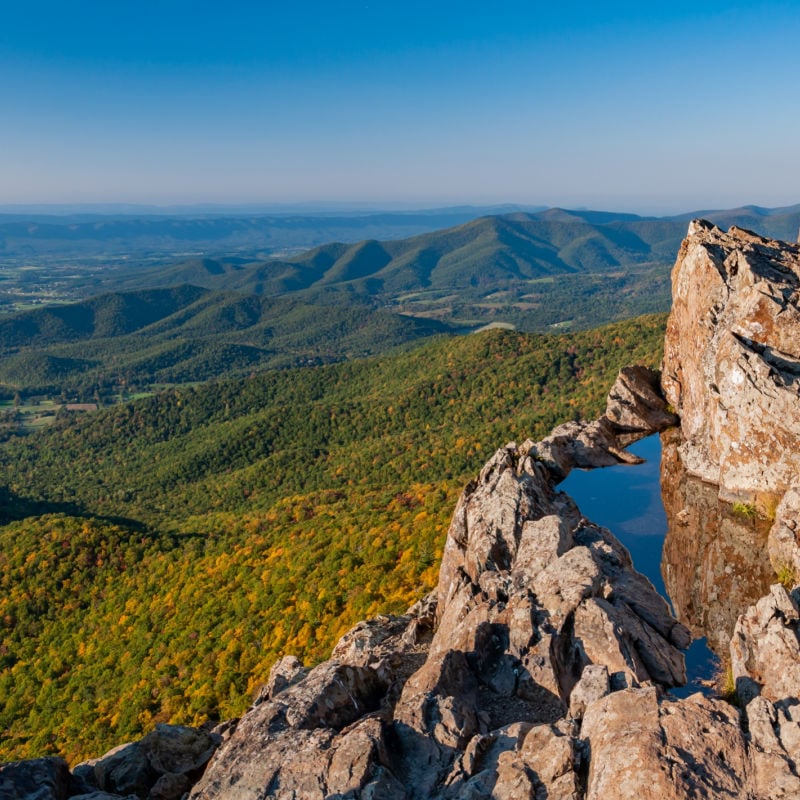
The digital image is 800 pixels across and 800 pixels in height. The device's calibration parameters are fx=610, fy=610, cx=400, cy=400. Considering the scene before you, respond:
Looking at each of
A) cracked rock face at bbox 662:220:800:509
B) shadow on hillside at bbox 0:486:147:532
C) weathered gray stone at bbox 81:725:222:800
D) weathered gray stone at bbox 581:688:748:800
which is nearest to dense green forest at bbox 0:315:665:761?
shadow on hillside at bbox 0:486:147:532

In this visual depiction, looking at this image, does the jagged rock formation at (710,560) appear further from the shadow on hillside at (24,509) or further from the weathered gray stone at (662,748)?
the shadow on hillside at (24,509)

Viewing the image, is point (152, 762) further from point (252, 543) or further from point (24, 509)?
point (24, 509)

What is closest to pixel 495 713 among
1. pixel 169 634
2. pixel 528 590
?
pixel 528 590

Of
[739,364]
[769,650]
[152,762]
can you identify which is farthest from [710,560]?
[152,762]

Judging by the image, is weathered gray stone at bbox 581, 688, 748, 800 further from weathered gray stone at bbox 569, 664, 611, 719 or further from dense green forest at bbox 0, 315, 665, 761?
dense green forest at bbox 0, 315, 665, 761

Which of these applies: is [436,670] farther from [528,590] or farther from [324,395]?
[324,395]
